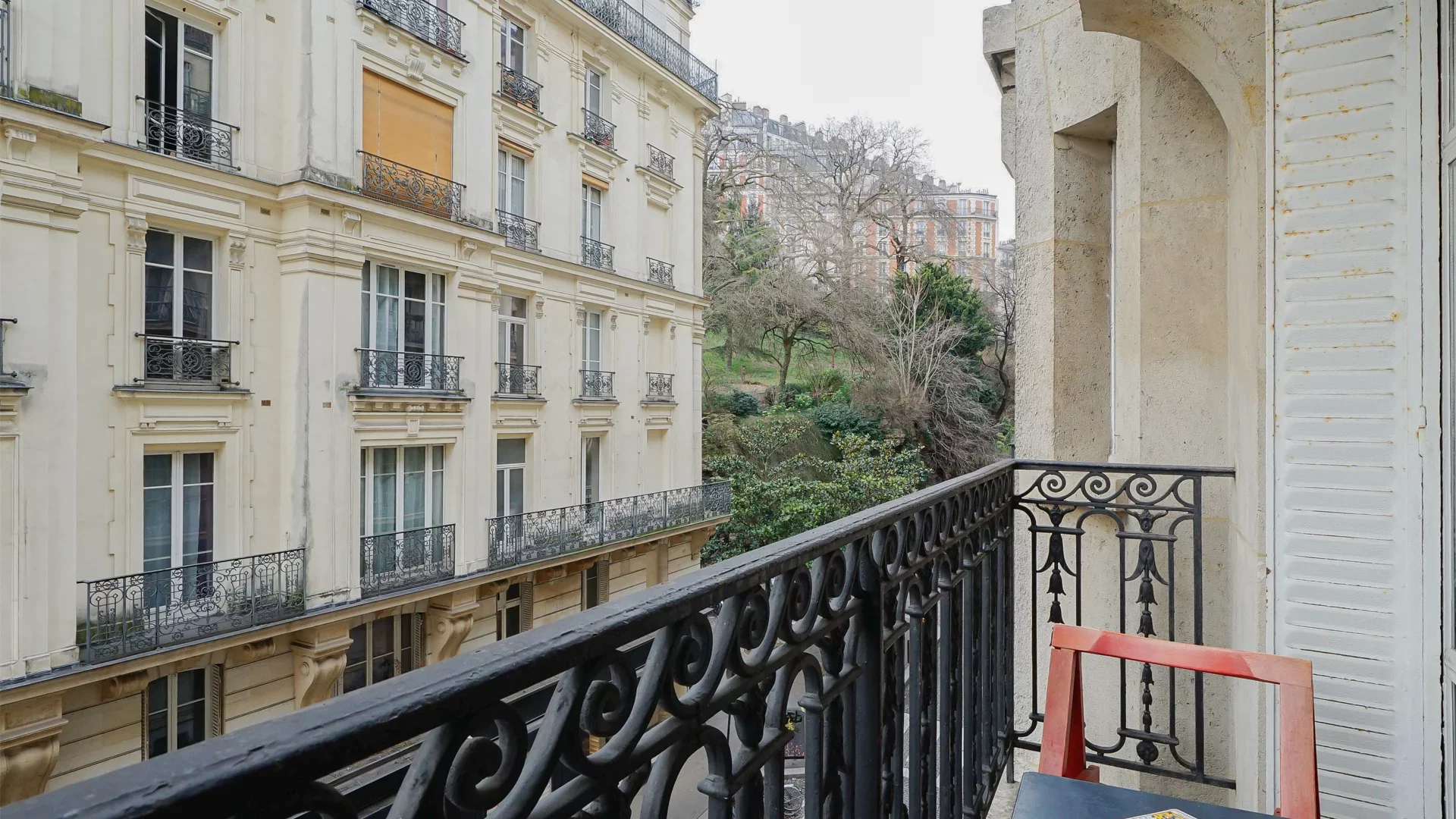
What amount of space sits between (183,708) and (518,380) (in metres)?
4.67

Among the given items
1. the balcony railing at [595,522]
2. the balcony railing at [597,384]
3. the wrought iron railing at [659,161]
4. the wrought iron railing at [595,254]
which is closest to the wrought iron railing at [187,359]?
the balcony railing at [595,522]

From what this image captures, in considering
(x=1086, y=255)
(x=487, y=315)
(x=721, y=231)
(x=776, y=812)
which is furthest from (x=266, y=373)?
(x=721, y=231)

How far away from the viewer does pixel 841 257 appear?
65.0ft

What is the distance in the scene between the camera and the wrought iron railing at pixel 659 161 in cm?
1208

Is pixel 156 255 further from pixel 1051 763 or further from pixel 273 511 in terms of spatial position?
pixel 1051 763

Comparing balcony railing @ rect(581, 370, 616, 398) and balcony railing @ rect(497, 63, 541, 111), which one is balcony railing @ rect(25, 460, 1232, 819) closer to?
balcony railing @ rect(581, 370, 616, 398)

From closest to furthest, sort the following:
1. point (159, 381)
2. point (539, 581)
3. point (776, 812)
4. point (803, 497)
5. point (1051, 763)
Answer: point (776, 812)
point (1051, 763)
point (159, 381)
point (539, 581)
point (803, 497)

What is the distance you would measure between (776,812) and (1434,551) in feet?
3.79

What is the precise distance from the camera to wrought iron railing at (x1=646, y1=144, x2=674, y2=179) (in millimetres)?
12077

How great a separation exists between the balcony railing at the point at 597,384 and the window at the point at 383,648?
11.8 ft

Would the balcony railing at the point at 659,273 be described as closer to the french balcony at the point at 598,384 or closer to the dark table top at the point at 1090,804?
the french balcony at the point at 598,384

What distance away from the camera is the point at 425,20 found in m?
8.24

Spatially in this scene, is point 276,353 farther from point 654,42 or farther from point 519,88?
point 654,42

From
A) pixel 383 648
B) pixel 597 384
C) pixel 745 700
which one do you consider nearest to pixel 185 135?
pixel 383 648
